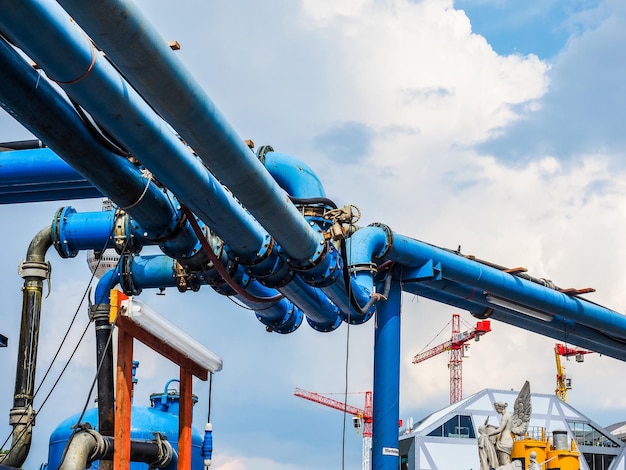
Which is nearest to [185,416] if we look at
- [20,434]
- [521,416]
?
[20,434]

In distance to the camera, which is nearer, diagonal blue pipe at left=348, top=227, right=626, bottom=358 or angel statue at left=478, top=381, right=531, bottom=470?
diagonal blue pipe at left=348, top=227, right=626, bottom=358

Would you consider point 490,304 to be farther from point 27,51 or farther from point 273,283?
point 27,51

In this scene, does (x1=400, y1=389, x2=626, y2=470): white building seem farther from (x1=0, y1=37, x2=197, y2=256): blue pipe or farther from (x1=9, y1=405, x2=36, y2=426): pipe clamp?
(x1=0, y1=37, x2=197, y2=256): blue pipe

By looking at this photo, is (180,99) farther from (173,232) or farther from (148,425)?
(148,425)

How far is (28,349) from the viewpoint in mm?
16250

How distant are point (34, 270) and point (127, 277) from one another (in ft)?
9.89

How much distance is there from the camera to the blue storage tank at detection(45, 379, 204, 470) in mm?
19562

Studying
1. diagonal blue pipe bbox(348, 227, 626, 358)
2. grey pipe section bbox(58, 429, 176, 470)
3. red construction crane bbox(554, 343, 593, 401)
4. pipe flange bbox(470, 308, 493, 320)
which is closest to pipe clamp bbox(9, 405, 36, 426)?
grey pipe section bbox(58, 429, 176, 470)

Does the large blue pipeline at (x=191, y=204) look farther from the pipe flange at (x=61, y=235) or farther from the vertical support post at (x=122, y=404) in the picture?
the vertical support post at (x=122, y=404)

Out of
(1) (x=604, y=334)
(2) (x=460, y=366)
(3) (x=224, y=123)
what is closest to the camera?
(3) (x=224, y=123)

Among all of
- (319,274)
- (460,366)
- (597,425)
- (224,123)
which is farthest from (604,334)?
(460,366)

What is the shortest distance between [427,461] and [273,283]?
19.4m

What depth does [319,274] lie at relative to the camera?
16.6 meters

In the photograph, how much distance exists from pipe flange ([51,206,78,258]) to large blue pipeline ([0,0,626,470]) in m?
0.03
